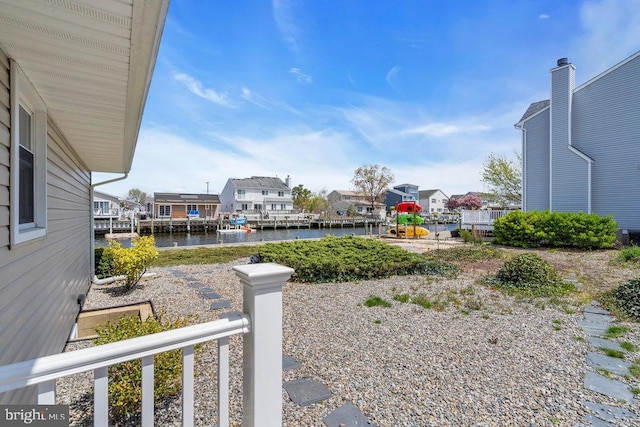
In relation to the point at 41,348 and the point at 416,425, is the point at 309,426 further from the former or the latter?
the point at 41,348

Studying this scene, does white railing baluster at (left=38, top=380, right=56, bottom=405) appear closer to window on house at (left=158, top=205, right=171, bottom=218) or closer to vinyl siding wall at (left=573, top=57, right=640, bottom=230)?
vinyl siding wall at (left=573, top=57, right=640, bottom=230)

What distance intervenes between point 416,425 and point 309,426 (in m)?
0.79

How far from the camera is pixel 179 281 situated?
22.1 feet

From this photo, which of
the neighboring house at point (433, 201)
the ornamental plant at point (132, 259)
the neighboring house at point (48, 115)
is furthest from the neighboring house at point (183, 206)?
the neighboring house at point (433, 201)

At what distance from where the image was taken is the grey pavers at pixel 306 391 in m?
2.42

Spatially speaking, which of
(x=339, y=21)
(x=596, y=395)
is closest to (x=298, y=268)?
(x=596, y=395)

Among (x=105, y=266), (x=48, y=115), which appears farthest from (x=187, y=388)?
(x=105, y=266)

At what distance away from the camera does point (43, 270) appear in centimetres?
289

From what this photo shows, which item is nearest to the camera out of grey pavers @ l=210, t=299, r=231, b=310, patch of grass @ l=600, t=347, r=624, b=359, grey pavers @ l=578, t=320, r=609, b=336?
patch of grass @ l=600, t=347, r=624, b=359

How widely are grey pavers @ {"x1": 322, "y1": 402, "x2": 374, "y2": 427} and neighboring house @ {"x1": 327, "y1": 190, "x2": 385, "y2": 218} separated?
47.9 meters

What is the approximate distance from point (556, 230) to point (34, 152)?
594 inches

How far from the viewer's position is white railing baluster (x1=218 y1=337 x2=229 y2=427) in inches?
55.6

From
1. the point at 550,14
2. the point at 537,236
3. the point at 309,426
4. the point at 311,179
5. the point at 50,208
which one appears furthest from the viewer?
the point at 311,179

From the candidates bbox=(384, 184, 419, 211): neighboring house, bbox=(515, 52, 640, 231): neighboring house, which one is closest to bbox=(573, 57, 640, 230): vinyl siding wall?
bbox=(515, 52, 640, 231): neighboring house
